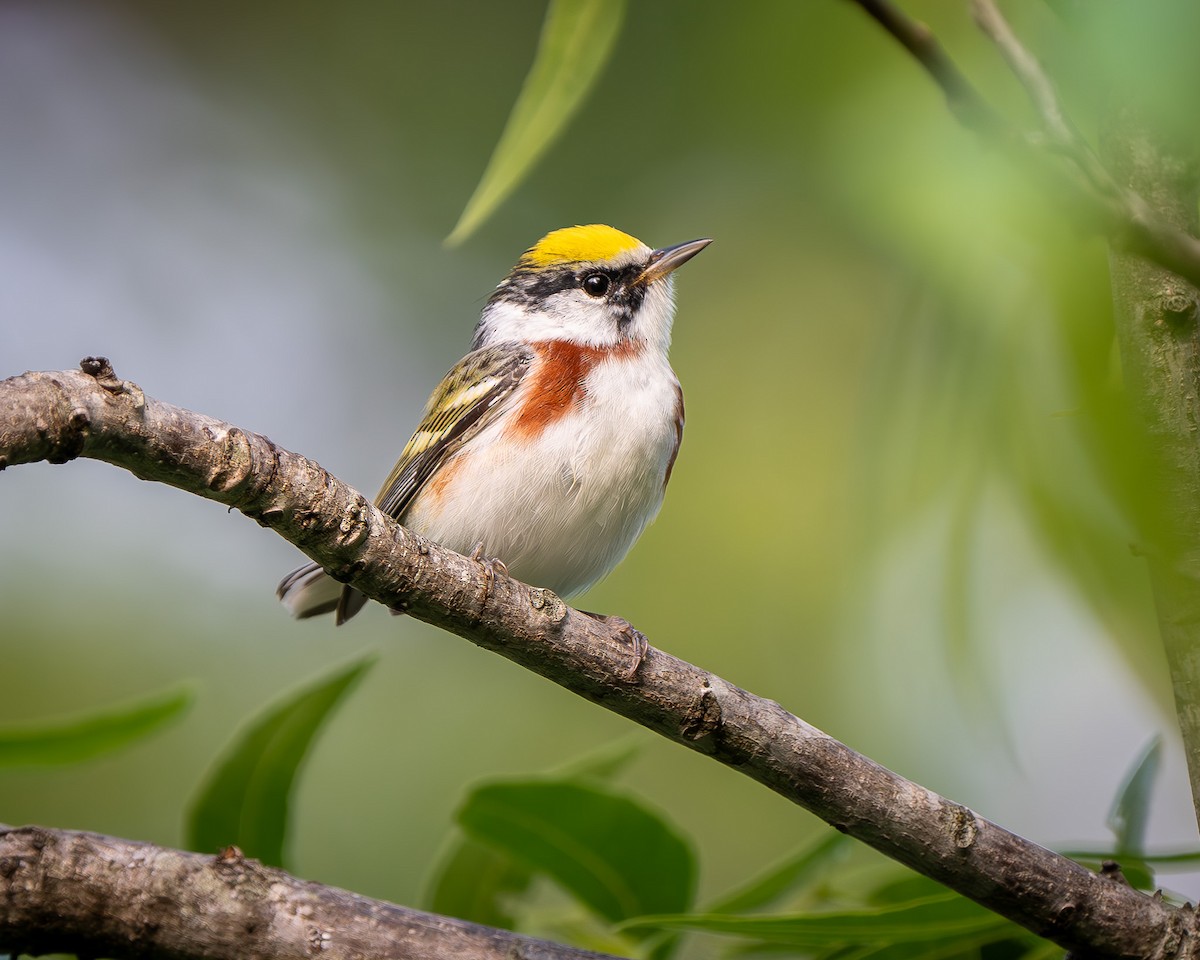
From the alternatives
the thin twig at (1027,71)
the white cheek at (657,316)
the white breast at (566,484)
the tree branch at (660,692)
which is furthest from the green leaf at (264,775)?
the white cheek at (657,316)

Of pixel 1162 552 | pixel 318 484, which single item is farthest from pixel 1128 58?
pixel 318 484

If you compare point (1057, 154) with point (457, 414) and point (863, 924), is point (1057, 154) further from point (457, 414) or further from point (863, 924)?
point (457, 414)

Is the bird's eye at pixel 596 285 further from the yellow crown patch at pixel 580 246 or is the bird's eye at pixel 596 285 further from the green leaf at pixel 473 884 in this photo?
the green leaf at pixel 473 884

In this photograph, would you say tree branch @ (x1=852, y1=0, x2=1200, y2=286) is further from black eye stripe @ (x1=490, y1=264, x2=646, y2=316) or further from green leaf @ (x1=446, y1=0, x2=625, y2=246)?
black eye stripe @ (x1=490, y1=264, x2=646, y2=316)

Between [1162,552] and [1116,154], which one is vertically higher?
[1116,154]

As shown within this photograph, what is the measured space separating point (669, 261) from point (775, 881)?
2.13 m

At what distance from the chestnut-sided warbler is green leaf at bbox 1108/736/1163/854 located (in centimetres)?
140

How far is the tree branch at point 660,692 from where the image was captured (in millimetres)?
1401

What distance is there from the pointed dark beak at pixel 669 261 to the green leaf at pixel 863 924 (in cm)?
229

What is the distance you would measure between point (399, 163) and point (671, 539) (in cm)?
383

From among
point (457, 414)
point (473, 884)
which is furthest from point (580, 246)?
point (473, 884)

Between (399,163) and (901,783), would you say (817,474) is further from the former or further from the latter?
(399,163)

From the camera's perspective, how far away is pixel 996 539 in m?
1.26

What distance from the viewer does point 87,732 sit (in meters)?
1.67
